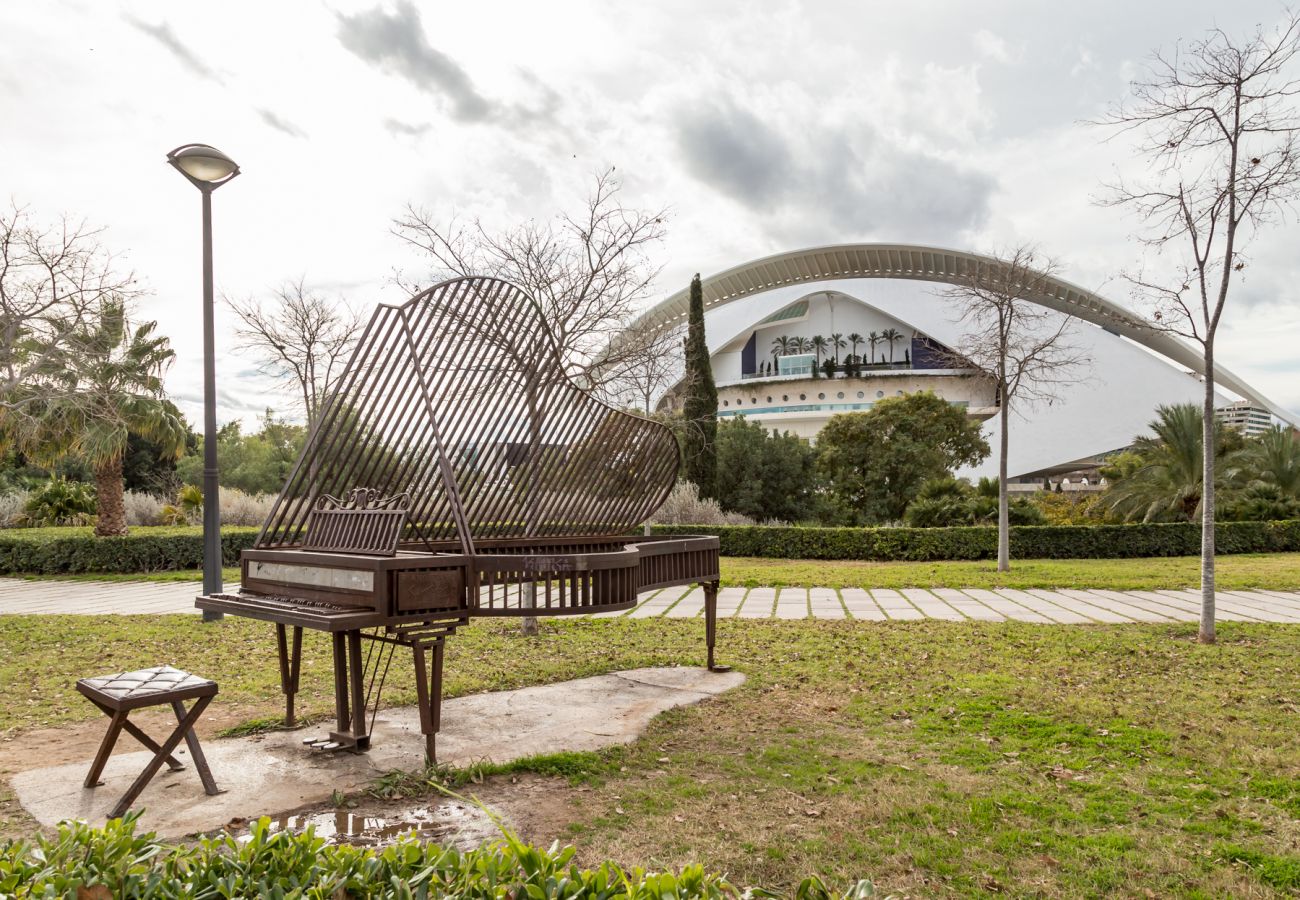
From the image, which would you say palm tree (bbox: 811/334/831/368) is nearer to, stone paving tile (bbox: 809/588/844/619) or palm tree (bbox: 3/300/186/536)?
palm tree (bbox: 3/300/186/536)

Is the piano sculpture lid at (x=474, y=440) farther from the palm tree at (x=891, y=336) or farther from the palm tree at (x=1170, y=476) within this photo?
the palm tree at (x=891, y=336)

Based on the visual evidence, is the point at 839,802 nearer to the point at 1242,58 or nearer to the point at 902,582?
the point at 1242,58

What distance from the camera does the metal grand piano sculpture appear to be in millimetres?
4094

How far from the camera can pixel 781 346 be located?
54.7 m

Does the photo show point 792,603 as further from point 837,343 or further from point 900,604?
point 837,343

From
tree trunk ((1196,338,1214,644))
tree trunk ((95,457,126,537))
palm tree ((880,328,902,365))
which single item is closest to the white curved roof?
palm tree ((880,328,902,365))

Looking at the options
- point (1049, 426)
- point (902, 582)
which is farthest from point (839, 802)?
point (1049, 426)

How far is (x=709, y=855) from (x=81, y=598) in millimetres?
12393

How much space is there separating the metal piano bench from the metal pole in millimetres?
6160

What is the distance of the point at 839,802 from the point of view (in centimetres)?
372

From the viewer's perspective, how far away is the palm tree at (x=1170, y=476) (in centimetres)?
1895

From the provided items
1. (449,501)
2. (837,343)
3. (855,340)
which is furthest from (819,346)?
(449,501)

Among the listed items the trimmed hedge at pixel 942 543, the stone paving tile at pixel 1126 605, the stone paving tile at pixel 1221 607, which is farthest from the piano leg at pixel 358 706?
the trimmed hedge at pixel 942 543

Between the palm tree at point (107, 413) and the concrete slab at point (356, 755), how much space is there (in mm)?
11062
